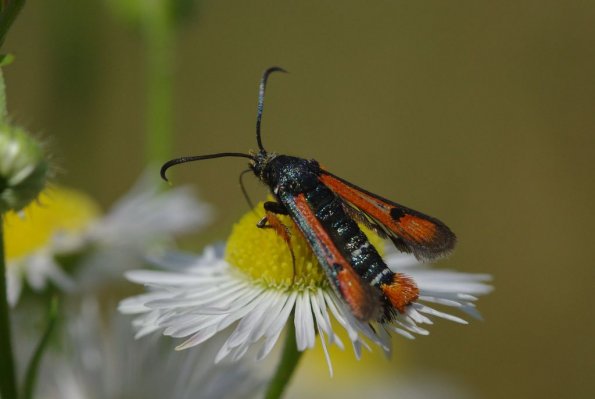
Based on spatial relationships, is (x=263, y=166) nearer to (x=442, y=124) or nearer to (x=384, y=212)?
(x=384, y=212)

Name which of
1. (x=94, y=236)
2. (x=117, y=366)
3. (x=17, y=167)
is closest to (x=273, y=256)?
(x=117, y=366)

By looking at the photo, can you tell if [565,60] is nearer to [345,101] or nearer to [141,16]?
[345,101]

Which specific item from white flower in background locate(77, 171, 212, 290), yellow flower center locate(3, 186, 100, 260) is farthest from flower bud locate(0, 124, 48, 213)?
white flower in background locate(77, 171, 212, 290)

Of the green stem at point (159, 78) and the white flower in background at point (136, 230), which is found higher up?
the green stem at point (159, 78)

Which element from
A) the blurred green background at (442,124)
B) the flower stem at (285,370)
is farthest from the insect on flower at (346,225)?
the blurred green background at (442,124)

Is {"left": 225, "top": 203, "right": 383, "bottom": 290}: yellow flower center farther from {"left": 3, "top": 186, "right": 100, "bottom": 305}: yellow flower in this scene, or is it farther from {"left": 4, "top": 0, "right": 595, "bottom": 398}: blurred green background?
{"left": 4, "top": 0, "right": 595, "bottom": 398}: blurred green background

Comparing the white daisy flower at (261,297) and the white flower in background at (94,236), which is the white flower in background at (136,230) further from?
the white daisy flower at (261,297)

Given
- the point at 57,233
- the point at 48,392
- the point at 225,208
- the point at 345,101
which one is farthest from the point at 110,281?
the point at 345,101
